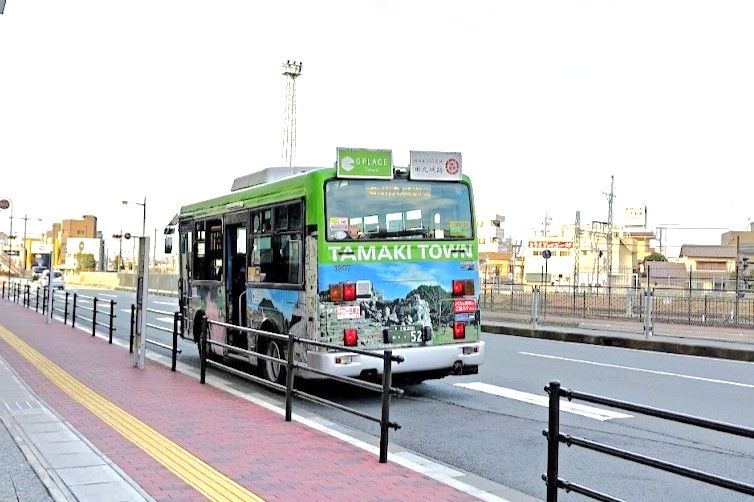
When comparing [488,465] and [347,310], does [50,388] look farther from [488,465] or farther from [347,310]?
[488,465]

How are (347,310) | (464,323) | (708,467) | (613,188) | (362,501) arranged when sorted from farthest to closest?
(613,188) → (464,323) → (347,310) → (708,467) → (362,501)

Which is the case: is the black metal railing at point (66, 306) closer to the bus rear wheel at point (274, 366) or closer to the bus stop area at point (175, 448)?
the bus rear wheel at point (274, 366)

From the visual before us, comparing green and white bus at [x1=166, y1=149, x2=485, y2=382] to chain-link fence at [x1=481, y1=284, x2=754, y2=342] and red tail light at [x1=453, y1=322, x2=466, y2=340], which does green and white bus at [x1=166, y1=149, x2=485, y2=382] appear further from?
chain-link fence at [x1=481, y1=284, x2=754, y2=342]

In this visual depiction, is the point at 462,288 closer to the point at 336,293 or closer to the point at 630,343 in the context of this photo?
the point at 336,293

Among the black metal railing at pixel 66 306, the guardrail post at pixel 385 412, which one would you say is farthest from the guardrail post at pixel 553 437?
the black metal railing at pixel 66 306

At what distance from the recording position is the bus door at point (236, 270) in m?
13.4

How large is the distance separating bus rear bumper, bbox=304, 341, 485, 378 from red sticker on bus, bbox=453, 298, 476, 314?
1.47 feet

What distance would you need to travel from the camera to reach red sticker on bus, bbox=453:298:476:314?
11.6 metres

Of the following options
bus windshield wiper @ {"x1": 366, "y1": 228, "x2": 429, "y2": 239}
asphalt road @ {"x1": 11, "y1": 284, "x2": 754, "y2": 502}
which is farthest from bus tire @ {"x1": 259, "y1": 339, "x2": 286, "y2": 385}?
bus windshield wiper @ {"x1": 366, "y1": 228, "x2": 429, "y2": 239}

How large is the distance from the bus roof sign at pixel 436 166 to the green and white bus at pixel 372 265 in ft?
0.05

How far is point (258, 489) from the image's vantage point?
6230 mm

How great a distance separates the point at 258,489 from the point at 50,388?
20.3ft

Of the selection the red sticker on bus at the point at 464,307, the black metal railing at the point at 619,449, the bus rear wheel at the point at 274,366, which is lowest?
the bus rear wheel at the point at 274,366

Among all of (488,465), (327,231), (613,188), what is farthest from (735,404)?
(613,188)
